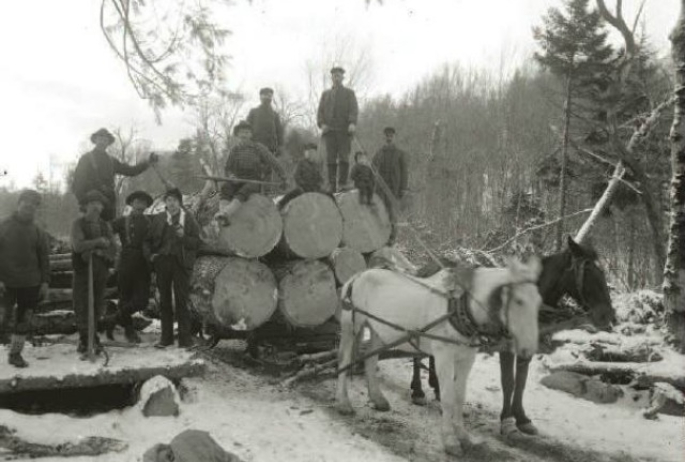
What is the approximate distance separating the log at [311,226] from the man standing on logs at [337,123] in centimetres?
257

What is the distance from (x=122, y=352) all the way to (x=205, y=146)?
36372 millimetres

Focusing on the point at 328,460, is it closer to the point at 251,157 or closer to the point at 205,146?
the point at 251,157

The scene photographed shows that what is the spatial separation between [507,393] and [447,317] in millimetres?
1401

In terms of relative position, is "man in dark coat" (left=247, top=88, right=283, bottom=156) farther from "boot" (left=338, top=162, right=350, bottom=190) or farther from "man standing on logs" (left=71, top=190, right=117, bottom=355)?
"man standing on logs" (left=71, top=190, right=117, bottom=355)

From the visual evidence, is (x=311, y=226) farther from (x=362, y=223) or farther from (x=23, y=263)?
(x=23, y=263)

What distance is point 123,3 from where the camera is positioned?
6246 mm

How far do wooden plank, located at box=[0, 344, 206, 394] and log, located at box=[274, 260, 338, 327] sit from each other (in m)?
1.46

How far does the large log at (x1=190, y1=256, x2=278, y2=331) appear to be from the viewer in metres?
7.07

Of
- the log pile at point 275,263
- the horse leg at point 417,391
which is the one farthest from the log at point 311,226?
the horse leg at point 417,391

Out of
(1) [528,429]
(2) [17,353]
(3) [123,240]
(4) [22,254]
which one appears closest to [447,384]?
(1) [528,429]

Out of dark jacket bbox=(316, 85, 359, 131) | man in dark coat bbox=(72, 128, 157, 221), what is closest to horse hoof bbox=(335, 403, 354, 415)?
man in dark coat bbox=(72, 128, 157, 221)

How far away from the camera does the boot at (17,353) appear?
5766mm

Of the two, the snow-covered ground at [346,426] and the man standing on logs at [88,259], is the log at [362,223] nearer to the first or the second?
the snow-covered ground at [346,426]

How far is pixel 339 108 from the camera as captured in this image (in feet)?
33.3
